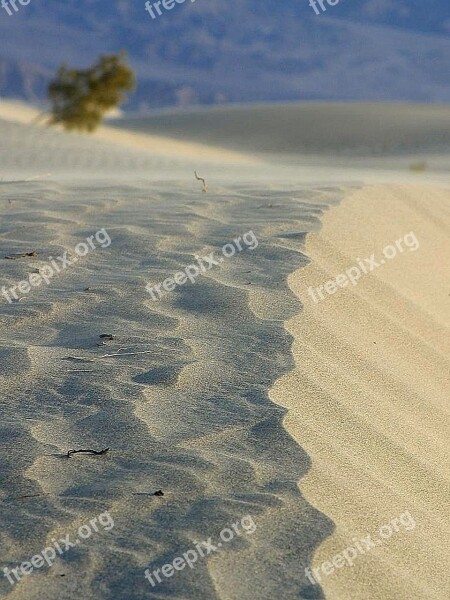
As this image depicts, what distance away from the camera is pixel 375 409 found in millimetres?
2838

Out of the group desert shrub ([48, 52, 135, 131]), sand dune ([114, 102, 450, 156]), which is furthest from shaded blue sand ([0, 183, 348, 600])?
desert shrub ([48, 52, 135, 131])

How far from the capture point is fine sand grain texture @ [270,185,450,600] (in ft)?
6.78

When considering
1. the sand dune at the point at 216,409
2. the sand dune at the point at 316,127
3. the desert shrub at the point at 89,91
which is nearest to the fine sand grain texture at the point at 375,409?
the sand dune at the point at 216,409

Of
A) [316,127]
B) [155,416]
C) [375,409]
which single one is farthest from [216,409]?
[316,127]

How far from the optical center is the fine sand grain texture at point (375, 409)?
6.78 feet

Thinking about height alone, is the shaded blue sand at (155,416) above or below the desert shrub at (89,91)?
above

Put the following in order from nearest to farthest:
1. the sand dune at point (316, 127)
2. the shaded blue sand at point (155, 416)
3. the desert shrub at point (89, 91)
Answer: the shaded blue sand at point (155, 416)
the desert shrub at point (89, 91)
the sand dune at point (316, 127)

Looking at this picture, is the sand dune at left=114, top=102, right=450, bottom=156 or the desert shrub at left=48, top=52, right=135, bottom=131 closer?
the desert shrub at left=48, top=52, right=135, bottom=131

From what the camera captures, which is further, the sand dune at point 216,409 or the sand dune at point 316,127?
the sand dune at point 316,127

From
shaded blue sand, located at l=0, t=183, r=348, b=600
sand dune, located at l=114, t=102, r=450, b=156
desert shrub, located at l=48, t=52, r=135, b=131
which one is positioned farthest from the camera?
sand dune, located at l=114, t=102, r=450, b=156

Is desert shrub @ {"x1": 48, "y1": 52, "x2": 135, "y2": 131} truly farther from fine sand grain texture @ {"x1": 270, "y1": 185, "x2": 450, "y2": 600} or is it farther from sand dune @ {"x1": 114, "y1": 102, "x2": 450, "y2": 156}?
fine sand grain texture @ {"x1": 270, "y1": 185, "x2": 450, "y2": 600}

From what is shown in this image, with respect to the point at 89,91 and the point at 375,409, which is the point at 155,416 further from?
the point at 89,91

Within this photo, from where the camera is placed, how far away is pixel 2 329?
3.30m

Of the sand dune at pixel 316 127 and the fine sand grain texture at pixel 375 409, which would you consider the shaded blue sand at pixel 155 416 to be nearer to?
the fine sand grain texture at pixel 375 409
